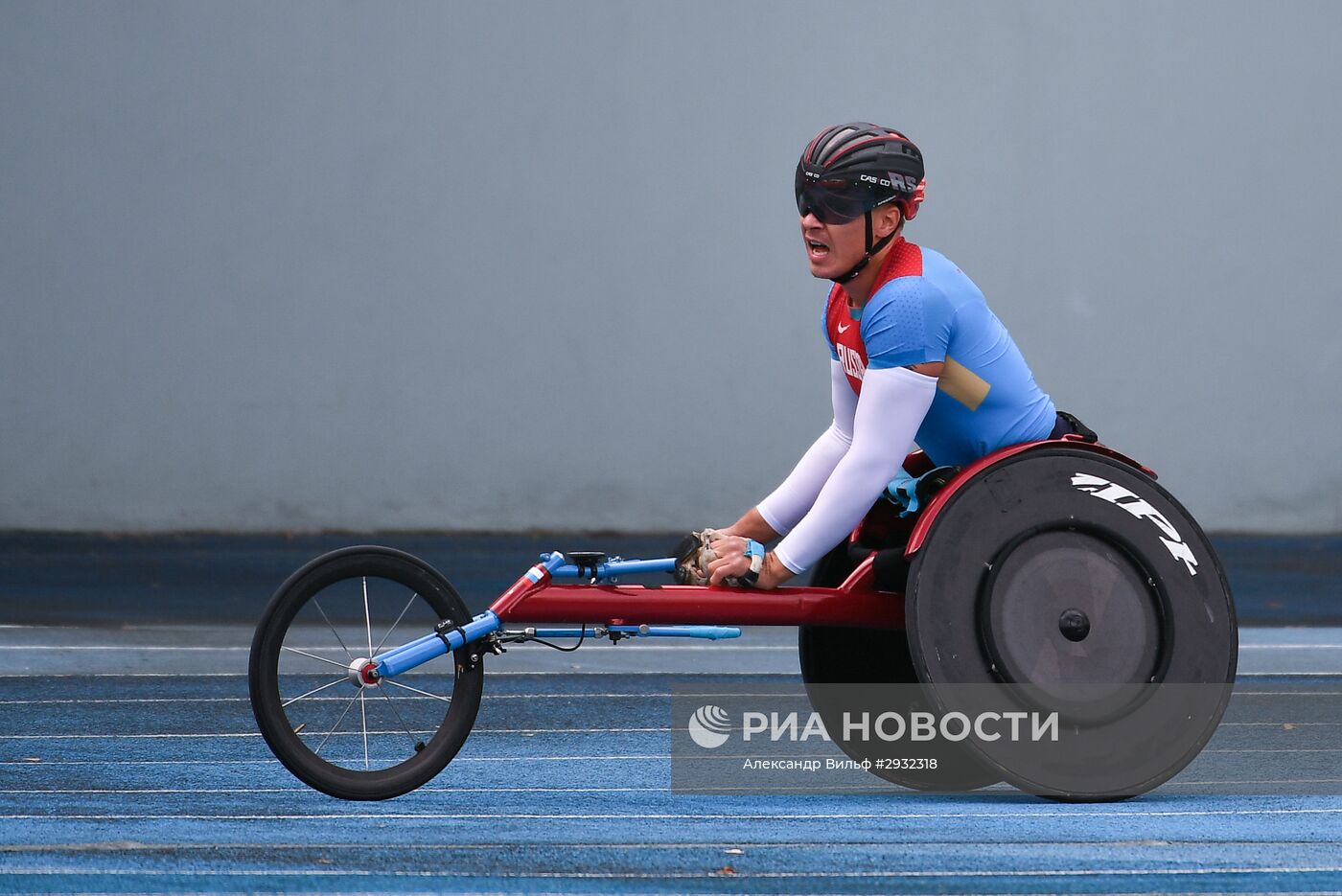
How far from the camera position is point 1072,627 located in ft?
14.1

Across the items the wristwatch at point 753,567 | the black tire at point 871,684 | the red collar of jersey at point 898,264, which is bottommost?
the black tire at point 871,684

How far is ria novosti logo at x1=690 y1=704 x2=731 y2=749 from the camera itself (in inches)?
210

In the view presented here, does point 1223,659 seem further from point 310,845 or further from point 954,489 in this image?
point 310,845

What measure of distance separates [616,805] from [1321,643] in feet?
18.3

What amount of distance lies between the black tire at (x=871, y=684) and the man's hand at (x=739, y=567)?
54 cm

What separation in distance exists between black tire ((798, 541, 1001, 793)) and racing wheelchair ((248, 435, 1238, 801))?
495 mm

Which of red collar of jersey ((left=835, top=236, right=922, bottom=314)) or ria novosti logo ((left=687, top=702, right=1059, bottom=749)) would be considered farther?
red collar of jersey ((left=835, top=236, right=922, bottom=314))

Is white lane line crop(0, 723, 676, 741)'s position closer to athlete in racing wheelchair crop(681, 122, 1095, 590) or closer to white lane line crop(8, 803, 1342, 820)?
white lane line crop(8, 803, 1342, 820)

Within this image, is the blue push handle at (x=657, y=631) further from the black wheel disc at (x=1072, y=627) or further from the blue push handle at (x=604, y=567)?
the black wheel disc at (x=1072, y=627)

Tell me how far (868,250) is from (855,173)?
20 centimetres

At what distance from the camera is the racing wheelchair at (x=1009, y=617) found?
423 centimetres

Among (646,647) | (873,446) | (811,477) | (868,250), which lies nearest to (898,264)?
(868,250)

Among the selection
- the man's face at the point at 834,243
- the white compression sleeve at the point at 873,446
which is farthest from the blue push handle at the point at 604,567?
the man's face at the point at 834,243

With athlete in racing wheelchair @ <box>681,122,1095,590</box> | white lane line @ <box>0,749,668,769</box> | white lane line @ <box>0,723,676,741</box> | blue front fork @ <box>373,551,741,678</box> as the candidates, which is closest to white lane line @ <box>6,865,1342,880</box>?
blue front fork @ <box>373,551,741,678</box>
